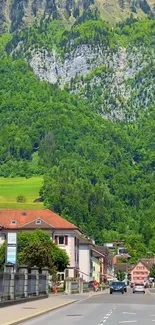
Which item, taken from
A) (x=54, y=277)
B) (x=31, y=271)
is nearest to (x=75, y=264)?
(x=54, y=277)

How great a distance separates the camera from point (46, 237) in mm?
116125

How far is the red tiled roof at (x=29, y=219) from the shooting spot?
447 feet

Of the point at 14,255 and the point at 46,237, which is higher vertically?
the point at 46,237

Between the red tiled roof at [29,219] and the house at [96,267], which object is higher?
the red tiled roof at [29,219]

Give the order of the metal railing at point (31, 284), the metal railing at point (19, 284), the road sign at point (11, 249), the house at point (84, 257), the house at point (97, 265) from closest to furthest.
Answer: the metal railing at point (19, 284)
the metal railing at point (31, 284)
the road sign at point (11, 249)
the house at point (84, 257)
the house at point (97, 265)

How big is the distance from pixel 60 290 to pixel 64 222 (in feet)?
116

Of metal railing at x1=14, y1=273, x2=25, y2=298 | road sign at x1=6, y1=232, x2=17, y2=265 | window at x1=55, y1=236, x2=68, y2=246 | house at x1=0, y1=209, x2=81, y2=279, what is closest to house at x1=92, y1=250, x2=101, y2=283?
house at x1=0, y1=209, x2=81, y2=279

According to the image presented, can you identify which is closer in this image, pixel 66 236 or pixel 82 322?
pixel 82 322

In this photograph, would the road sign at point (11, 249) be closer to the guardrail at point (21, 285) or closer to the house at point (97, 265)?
the guardrail at point (21, 285)

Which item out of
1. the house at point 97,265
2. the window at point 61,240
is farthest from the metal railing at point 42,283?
the house at point 97,265

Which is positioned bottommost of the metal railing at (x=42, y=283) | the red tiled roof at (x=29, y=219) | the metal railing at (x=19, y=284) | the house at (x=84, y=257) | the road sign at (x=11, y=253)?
the metal railing at (x=19, y=284)

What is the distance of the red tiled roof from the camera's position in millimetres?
136250

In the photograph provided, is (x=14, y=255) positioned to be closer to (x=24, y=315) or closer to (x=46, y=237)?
(x=24, y=315)

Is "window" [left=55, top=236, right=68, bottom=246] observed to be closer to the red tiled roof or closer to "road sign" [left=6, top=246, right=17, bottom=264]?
the red tiled roof
